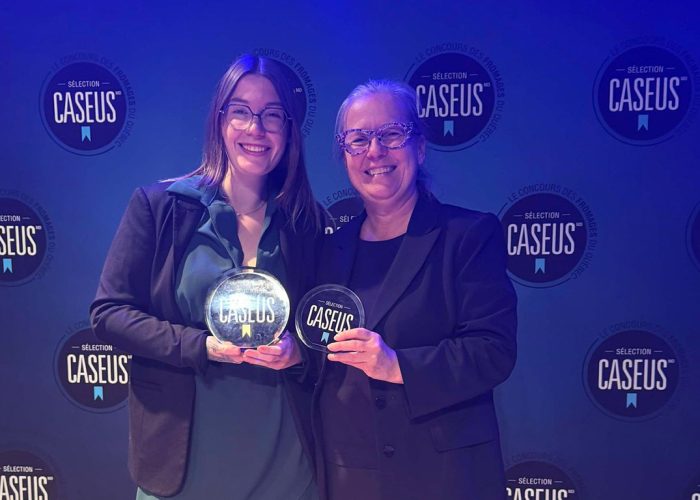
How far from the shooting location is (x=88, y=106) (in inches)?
94.3

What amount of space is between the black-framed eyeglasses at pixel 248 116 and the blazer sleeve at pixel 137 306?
324 millimetres

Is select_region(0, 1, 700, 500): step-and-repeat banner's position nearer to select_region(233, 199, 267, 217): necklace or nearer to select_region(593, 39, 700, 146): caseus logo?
select_region(593, 39, 700, 146): caseus logo

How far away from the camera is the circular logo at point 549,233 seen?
2.28 m

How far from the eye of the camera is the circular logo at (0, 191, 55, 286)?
2.44 meters

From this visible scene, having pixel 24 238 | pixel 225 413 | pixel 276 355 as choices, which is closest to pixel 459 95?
pixel 276 355

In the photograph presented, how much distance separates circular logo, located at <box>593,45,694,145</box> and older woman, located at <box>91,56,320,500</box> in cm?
146

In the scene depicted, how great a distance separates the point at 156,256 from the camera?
1464 millimetres

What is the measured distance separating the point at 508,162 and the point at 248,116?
1221 millimetres

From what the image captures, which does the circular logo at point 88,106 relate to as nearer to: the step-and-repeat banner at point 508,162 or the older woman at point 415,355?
the step-and-repeat banner at point 508,162

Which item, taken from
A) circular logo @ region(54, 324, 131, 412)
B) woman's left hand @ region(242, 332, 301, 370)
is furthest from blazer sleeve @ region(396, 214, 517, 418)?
circular logo @ region(54, 324, 131, 412)

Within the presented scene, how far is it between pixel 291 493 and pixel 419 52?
5.77 ft

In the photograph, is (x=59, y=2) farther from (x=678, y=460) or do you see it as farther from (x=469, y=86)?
(x=678, y=460)

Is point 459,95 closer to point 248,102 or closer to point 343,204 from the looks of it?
point 343,204

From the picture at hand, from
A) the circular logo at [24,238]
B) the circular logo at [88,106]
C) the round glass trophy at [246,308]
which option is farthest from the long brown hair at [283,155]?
the circular logo at [24,238]
